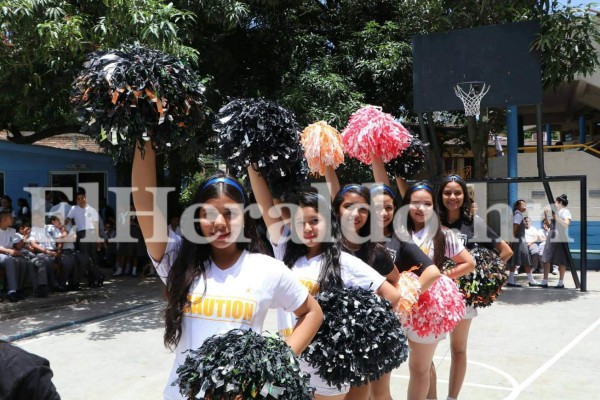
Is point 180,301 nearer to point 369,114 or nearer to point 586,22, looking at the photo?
point 369,114

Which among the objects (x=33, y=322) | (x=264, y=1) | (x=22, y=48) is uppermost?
(x=264, y=1)

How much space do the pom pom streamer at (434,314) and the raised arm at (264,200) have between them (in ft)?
3.57

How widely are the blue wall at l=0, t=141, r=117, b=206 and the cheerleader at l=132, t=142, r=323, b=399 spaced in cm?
1223

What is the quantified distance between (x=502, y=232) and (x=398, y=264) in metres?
10.6

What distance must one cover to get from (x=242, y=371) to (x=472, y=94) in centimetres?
838

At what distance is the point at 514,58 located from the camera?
351 inches

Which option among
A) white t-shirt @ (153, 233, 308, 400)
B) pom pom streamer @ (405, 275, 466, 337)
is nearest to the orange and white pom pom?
pom pom streamer @ (405, 275, 466, 337)

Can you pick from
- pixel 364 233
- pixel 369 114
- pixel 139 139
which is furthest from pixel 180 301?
pixel 369 114

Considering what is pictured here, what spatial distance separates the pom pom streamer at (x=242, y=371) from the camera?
1.68m

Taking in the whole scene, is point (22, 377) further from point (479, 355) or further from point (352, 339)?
point (479, 355)

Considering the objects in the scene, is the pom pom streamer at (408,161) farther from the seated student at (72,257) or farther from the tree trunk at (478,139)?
the tree trunk at (478,139)

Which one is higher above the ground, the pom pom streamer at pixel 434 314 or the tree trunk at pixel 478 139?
the tree trunk at pixel 478 139

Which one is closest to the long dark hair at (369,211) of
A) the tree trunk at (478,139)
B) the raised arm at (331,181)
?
the raised arm at (331,181)

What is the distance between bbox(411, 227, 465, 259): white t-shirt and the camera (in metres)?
3.49
